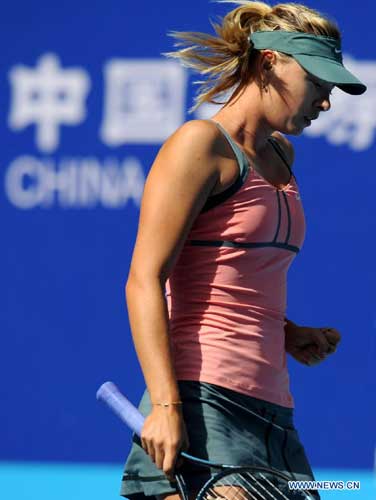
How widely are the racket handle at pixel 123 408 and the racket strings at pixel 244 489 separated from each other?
6.3 inches

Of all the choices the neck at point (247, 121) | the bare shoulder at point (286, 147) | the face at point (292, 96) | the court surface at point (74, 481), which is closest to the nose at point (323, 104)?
the face at point (292, 96)

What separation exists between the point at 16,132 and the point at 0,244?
0.47m

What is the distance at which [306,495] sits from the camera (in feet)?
7.13

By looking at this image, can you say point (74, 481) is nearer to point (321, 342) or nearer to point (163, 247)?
point (321, 342)

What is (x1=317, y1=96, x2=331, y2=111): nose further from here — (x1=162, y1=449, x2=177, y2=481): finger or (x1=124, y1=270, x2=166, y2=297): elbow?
(x1=162, y1=449, x2=177, y2=481): finger

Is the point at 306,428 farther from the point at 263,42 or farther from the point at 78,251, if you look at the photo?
the point at 263,42

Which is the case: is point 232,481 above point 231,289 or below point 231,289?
below

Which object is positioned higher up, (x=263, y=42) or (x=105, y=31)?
(x=105, y=31)

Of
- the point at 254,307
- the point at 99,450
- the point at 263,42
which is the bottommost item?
the point at 99,450

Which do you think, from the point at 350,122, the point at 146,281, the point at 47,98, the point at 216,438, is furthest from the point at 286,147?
the point at 47,98

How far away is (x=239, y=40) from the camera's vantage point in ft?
7.72

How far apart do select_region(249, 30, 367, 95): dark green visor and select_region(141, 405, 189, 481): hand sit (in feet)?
2.16

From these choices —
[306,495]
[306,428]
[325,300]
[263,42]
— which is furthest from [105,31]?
[306,495]

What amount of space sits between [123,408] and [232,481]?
23 cm
